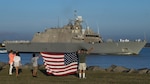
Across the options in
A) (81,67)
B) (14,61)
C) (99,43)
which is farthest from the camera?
(99,43)

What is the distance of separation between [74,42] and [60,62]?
59.9m

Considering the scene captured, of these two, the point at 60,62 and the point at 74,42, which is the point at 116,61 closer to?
the point at 74,42

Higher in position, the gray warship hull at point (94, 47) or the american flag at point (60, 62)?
the american flag at point (60, 62)

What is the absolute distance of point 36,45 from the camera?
Result: 80.4 meters

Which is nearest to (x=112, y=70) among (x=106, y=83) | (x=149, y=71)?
(x=149, y=71)

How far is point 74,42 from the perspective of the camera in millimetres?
Answer: 76062

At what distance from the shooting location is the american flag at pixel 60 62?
16.2 m

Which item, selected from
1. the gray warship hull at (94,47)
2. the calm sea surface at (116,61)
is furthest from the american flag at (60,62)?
the gray warship hull at (94,47)

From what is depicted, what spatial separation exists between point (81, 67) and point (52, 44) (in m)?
64.6

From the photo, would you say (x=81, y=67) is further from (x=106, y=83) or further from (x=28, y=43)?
(x=28, y=43)

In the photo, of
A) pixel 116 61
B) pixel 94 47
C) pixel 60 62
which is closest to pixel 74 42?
pixel 94 47

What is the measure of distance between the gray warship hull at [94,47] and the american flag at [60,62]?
5607cm

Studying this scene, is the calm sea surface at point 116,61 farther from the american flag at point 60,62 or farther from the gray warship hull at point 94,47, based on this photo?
the american flag at point 60,62

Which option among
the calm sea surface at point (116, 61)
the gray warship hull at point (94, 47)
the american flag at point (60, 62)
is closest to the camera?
→ the american flag at point (60, 62)
